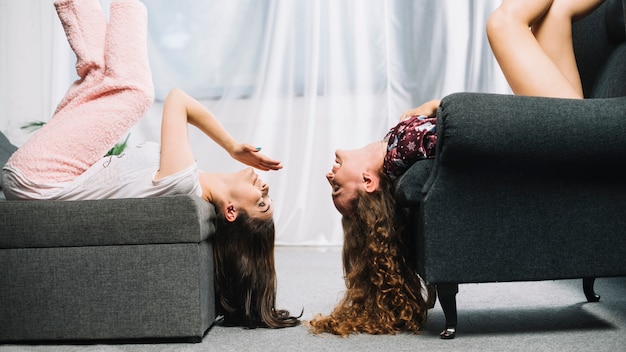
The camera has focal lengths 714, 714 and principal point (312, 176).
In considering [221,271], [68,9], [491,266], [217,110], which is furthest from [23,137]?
[491,266]

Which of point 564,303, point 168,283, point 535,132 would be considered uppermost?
point 535,132

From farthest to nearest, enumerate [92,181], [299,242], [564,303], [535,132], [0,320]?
[299,242], [564,303], [92,181], [0,320], [535,132]

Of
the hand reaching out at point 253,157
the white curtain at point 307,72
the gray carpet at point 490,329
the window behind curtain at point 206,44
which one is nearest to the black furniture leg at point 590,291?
the gray carpet at point 490,329

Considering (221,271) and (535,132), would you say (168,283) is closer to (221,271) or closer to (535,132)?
(221,271)

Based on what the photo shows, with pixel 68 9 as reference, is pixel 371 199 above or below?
below

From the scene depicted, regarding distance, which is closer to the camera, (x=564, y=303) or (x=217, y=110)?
(x=564, y=303)

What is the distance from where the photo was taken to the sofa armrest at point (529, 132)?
1.66 meters

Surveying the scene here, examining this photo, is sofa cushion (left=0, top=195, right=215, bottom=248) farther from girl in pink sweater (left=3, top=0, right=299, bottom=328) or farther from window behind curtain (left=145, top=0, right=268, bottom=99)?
window behind curtain (left=145, top=0, right=268, bottom=99)

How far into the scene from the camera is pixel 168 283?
1.79 meters

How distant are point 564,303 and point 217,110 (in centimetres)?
272

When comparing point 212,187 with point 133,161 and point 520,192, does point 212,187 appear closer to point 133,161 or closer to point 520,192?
point 133,161

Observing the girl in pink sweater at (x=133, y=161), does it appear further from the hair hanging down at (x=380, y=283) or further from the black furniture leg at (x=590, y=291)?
the black furniture leg at (x=590, y=291)

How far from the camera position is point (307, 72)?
14.4 feet

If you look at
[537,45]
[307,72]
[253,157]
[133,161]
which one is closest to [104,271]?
[133,161]
